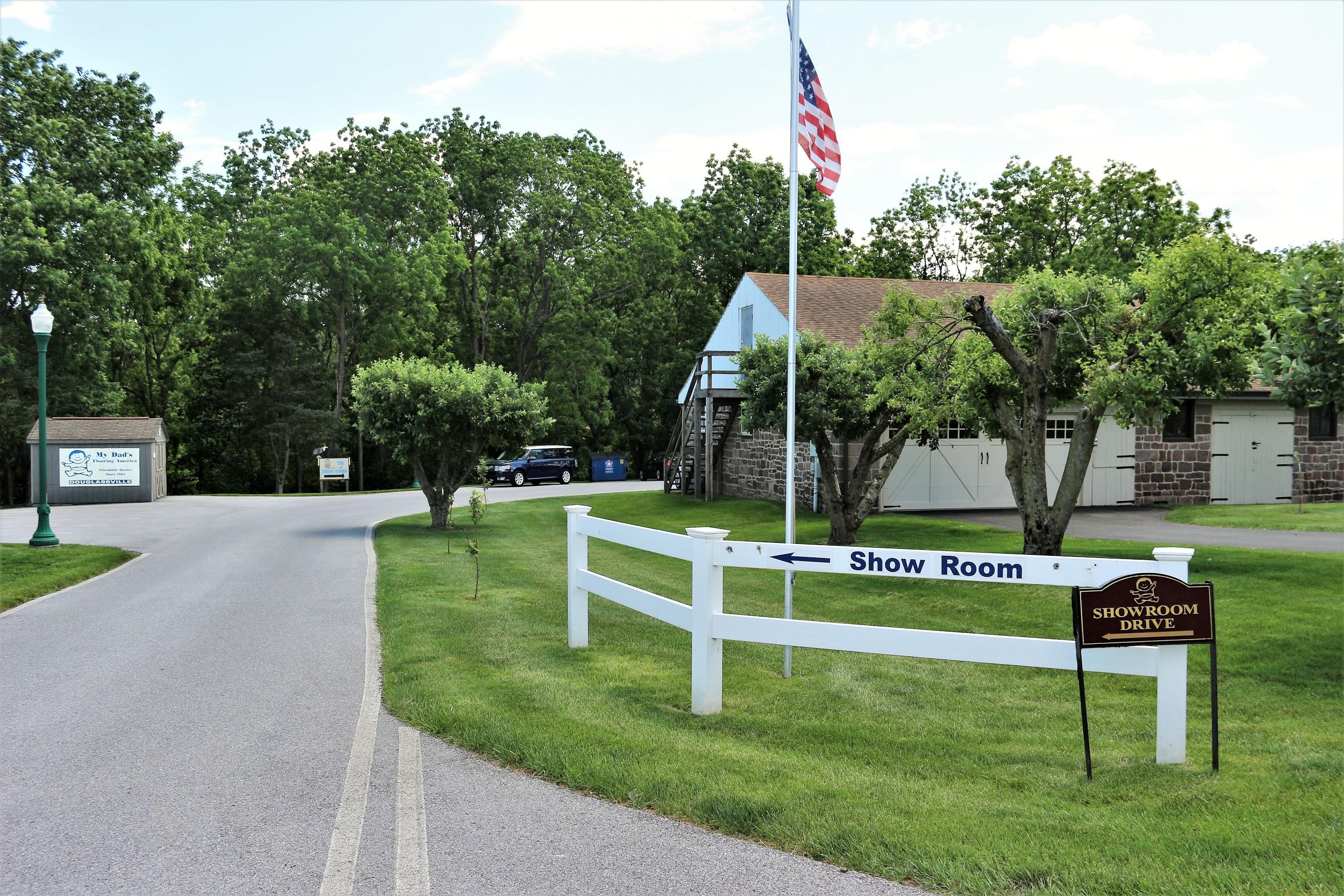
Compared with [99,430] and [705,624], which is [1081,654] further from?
[99,430]

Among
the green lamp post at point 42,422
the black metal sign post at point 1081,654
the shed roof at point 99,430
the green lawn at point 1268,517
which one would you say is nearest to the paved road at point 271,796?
the black metal sign post at point 1081,654

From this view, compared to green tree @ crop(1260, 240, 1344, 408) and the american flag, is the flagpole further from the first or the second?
green tree @ crop(1260, 240, 1344, 408)

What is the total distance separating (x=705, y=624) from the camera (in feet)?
24.1

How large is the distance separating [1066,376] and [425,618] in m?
10.5

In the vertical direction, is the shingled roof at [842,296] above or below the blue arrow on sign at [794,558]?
above

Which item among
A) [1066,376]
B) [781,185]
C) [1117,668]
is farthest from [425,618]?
[781,185]

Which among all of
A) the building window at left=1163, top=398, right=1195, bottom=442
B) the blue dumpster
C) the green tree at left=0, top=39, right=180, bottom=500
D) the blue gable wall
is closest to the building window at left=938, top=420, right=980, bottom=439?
the blue gable wall

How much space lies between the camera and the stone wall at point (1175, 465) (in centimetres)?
2597

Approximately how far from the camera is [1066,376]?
1579cm

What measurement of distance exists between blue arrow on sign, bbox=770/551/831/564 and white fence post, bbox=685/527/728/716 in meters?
0.43

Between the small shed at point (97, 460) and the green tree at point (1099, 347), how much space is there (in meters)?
27.2

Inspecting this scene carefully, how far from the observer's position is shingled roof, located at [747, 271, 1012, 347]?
26.9 meters

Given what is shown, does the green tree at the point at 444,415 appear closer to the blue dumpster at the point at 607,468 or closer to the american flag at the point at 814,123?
the american flag at the point at 814,123

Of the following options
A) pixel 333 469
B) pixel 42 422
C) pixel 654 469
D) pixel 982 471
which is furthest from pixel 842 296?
pixel 333 469
